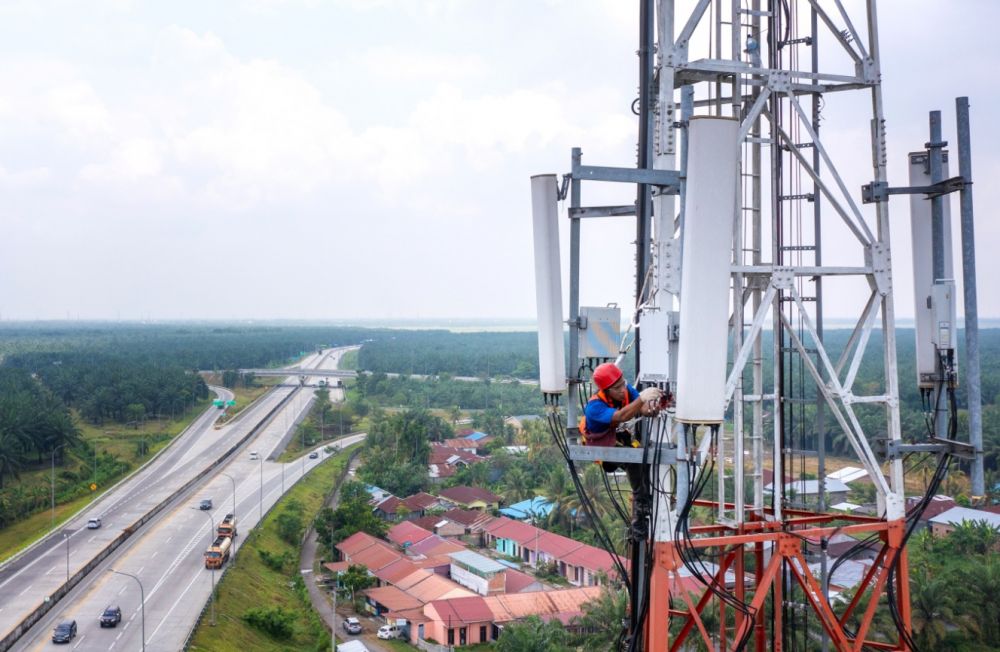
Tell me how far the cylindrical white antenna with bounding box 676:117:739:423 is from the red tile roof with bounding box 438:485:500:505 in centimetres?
4082

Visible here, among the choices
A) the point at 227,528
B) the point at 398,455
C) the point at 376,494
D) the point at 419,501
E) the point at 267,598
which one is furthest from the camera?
the point at 398,455

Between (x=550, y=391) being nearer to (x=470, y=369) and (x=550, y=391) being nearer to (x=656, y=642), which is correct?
(x=656, y=642)

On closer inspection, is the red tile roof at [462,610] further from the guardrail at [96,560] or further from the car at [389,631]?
the guardrail at [96,560]

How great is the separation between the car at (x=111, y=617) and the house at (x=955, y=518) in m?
29.8

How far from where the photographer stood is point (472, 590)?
31.6 meters

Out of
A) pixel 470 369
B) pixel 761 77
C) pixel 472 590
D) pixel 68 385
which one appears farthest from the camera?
pixel 470 369

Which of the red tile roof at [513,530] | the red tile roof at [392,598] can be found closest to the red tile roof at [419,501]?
the red tile roof at [513,530]

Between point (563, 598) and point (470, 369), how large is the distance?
3674 inches

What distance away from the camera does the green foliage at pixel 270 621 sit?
2686 cm

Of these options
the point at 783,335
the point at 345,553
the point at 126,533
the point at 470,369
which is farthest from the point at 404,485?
the point at 470,369

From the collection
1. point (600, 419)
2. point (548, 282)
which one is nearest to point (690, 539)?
point (600, 419)

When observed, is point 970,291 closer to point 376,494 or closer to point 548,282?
point 548,282

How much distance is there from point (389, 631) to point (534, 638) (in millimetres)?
6966

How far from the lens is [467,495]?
46.7 metres
